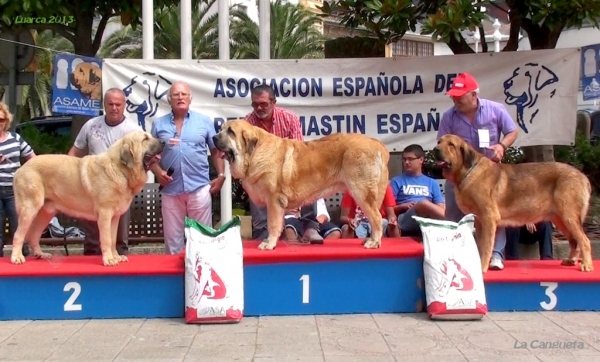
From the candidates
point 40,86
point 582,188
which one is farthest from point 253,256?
point 40,86

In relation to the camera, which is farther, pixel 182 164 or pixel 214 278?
pixel 182 164

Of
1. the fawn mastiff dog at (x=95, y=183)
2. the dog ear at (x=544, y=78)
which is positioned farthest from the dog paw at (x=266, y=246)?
the dog ear at (x=544, y=78)

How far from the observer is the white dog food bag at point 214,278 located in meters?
6.29

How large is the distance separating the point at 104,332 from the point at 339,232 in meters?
2.96

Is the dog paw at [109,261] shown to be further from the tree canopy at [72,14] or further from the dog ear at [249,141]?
the tree canopy at [72,14]

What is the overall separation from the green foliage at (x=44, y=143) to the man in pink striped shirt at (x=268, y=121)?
5.05 metres

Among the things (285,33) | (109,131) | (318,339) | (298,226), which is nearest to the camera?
(318,339)

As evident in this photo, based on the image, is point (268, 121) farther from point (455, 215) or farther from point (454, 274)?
point (454, 274)

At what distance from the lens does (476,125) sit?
7.46m

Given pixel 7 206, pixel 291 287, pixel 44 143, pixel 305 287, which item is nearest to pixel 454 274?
pixel 305 287

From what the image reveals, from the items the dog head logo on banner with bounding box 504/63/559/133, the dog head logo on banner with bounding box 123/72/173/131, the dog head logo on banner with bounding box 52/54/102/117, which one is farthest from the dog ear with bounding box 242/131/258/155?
the dog head logo on banner with bounding box 504/63/559/133

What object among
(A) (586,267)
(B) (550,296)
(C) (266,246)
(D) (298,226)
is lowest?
(B) (550,296)

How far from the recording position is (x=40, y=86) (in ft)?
109

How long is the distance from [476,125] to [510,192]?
91 centimetres
